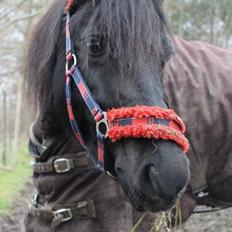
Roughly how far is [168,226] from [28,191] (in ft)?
20.1

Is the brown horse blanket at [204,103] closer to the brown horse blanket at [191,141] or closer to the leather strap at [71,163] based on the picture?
the brown horse blanket at [191,141]

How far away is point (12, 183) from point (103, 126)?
716 centimetres

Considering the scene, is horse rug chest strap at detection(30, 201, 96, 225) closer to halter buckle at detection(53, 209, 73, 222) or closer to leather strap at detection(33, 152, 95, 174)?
halter buckle at detection(53, 209, 73, 222)

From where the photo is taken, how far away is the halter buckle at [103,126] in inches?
90.3

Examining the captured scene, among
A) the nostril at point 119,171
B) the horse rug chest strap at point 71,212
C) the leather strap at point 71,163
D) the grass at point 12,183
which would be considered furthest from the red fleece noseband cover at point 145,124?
the grass at point 12,183

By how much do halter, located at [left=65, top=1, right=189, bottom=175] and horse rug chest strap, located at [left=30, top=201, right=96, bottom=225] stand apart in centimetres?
43

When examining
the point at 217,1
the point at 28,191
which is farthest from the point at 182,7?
the point at 28,191

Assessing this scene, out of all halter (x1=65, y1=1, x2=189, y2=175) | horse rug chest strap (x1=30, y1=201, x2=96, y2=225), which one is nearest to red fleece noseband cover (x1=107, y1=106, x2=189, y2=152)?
halter (x1=65, y1=1, x2=189, y2=175)

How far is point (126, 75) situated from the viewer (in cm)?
225

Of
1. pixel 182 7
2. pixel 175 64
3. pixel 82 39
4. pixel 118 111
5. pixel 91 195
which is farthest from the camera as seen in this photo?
pixel 182 7

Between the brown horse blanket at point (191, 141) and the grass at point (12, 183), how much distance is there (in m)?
4.33

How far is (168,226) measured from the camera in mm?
3170

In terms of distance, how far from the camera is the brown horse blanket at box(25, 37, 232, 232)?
280 centimetres

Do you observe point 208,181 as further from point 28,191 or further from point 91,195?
point 28,191
